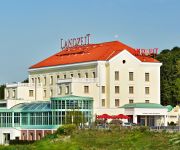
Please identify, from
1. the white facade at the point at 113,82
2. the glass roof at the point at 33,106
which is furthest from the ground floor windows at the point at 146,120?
the glass roof at the point at 33,106

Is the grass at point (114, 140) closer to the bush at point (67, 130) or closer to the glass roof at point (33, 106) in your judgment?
the bush at point (67, 130)

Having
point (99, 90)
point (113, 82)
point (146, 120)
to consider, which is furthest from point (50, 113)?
point (146, 120)

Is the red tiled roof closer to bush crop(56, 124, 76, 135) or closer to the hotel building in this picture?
the hotel building

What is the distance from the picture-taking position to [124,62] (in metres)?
90.8

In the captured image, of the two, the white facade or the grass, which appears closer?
the grass

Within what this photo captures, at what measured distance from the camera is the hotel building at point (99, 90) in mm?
85312

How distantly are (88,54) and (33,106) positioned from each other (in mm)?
12999

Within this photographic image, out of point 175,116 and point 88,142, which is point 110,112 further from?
point 88,142

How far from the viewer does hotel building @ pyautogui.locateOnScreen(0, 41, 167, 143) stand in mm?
85312

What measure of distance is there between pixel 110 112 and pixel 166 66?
1988cm

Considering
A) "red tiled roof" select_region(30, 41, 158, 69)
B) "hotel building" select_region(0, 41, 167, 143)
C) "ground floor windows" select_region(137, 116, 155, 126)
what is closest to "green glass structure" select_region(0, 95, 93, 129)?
"hotel building" select_region(0, 41, 167, 143)

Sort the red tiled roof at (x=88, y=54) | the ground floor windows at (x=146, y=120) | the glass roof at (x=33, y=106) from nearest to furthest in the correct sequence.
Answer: the glass roof at (x=33, y=106), the ground floor windows at (x=146, y=120), the red tiled roof at (x=88, y=54)

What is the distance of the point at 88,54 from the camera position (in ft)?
313

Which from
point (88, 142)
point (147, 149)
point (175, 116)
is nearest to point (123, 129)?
point (88, 142)
